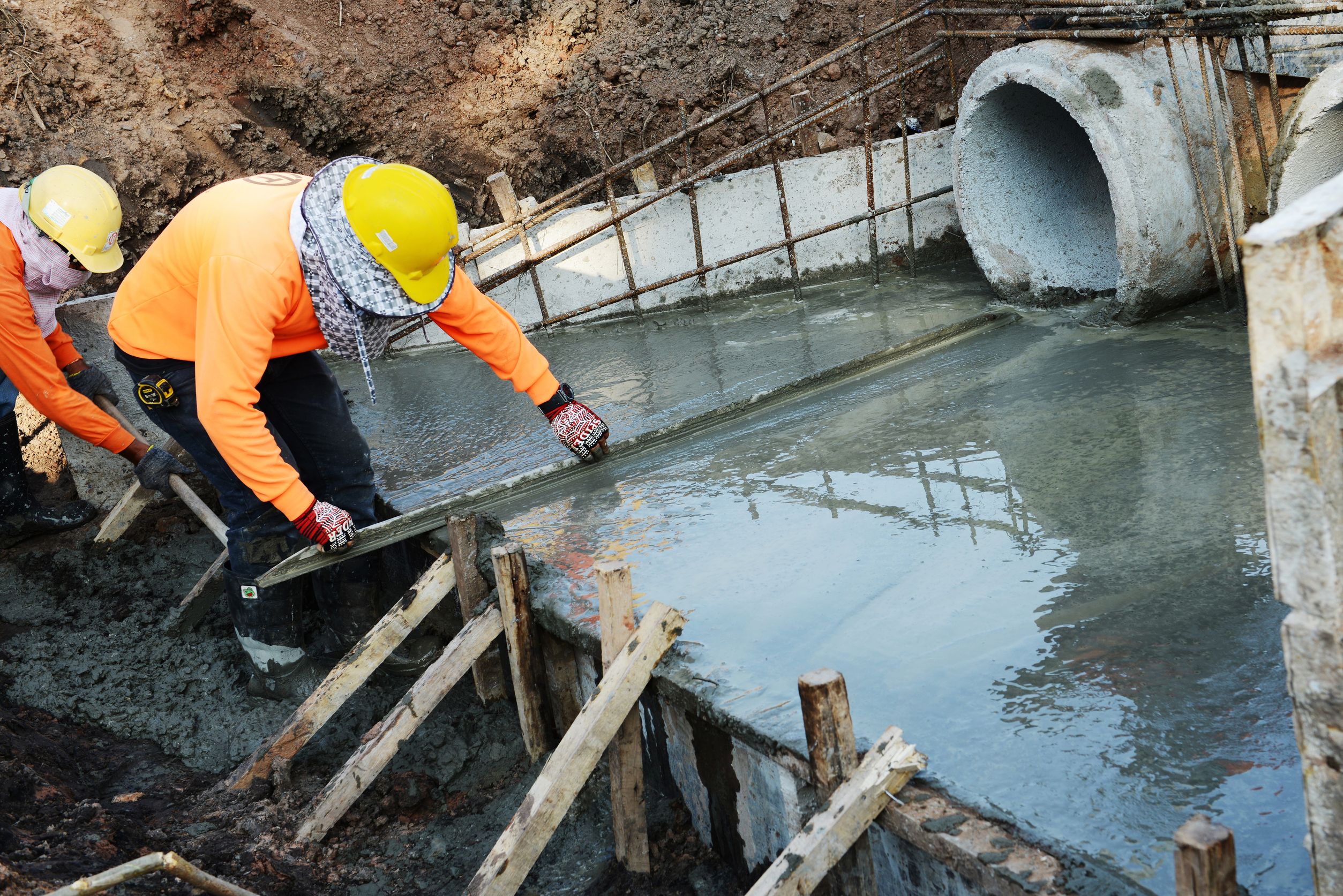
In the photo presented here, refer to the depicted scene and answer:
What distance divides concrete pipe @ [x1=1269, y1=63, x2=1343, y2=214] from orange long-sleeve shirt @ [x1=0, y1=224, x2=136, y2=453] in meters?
5.20

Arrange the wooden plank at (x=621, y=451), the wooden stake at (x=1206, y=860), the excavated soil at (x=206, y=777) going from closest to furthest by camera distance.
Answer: the wooden stake at (x=1206, y=860)
the excavated soil at (x=206, y=777)
the wooden plank at (x=621, y=451)

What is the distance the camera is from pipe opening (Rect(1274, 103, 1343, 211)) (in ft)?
14.7

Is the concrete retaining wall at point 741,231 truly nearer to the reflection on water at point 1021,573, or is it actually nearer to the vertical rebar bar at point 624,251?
the vertical rebar bar at point 624,251

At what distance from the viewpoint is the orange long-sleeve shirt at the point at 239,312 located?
308 centimetres

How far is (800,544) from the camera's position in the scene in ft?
11.3

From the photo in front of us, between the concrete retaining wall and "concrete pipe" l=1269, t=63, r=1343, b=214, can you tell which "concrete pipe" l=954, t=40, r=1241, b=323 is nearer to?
"concrete pipe" l=1269, t=63, r=1343, b=214

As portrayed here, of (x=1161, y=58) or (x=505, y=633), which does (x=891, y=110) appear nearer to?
(x=1161, y=58)

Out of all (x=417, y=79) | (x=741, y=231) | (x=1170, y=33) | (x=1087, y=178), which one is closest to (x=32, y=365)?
(x=741, y=231)

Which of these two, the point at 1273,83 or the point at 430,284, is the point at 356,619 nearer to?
the point at 430,284

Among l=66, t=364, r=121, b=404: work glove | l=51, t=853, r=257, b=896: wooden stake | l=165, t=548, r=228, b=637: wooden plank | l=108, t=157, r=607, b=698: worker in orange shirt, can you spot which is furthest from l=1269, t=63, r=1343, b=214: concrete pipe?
l=66, t=364, r=121, b=404: work glove

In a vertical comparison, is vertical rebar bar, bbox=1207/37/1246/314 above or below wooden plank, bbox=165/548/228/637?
above

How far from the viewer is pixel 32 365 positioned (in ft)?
14.3

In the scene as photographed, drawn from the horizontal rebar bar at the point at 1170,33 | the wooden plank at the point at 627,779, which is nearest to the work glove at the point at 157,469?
the wooden plank at the point at 627,779

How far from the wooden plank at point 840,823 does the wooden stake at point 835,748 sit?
47mm
